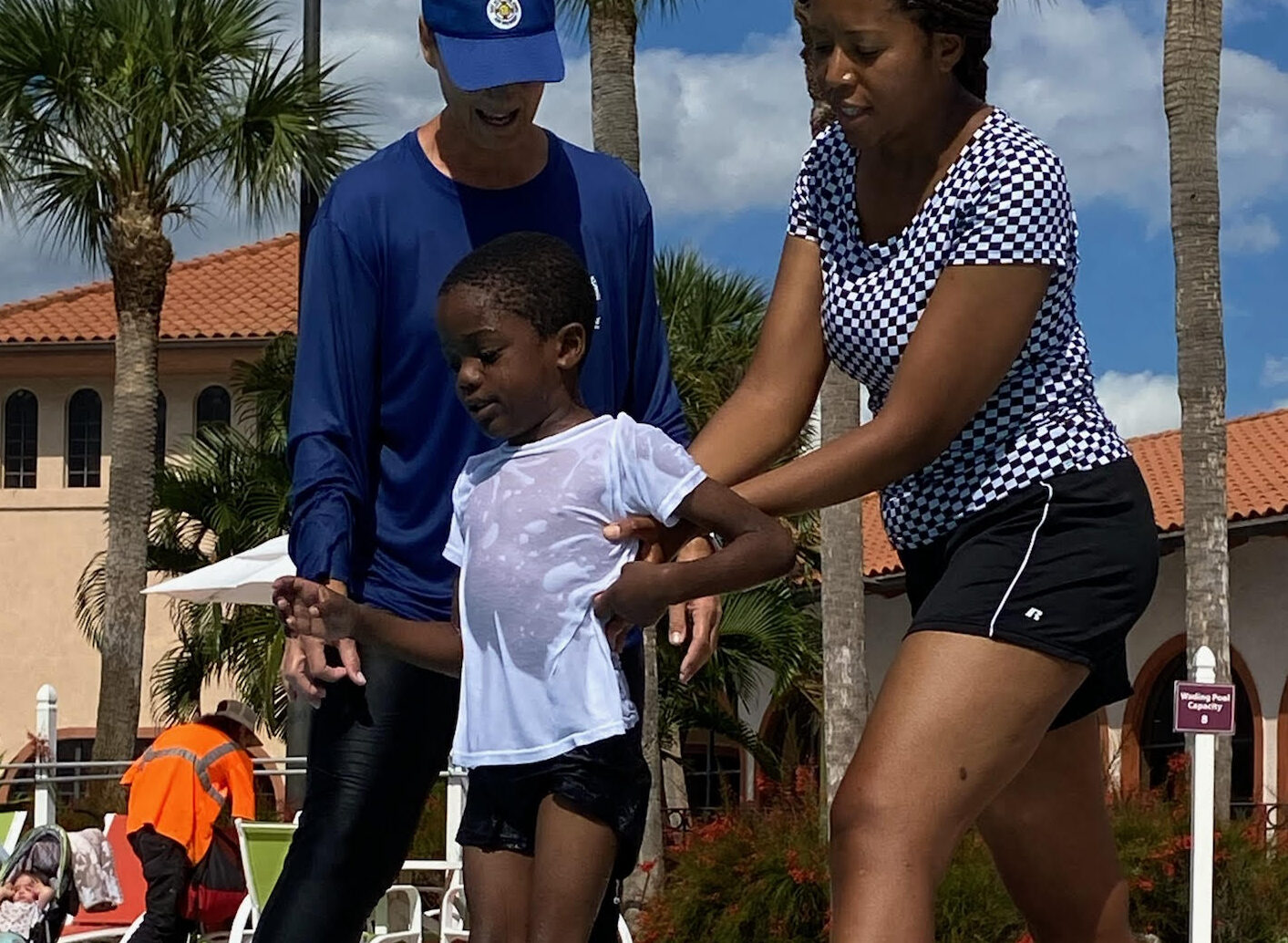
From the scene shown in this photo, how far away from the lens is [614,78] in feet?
59.4

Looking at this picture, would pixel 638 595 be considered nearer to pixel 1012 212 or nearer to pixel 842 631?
pixel 1012 212

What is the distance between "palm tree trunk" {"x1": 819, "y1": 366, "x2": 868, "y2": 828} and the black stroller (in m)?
8.16

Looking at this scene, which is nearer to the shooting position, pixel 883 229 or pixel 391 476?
pixel 883 229

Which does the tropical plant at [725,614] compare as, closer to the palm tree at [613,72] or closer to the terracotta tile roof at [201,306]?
the palm tree at [613,72]

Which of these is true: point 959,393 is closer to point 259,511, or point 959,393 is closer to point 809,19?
point 809,19

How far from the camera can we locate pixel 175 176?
23.9 metres

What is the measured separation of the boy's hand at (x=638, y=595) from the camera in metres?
3.52

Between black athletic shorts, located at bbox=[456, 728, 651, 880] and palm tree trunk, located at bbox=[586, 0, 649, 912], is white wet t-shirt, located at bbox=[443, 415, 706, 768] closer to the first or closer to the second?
black athletic shorts, located at bbox=[456, 728, 651, 880]

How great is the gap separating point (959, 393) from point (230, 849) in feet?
27.6

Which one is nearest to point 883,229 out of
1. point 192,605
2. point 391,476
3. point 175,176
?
point 391,476

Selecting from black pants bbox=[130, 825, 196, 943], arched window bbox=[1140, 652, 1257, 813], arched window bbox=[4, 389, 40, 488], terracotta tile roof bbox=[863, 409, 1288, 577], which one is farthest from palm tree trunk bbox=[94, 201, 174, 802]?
arched window bbox=[4, 389, 40, 488]

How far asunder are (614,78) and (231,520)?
28.2 feet

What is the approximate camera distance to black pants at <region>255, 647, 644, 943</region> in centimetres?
405

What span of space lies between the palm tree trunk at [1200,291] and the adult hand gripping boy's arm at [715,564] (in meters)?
15.8
